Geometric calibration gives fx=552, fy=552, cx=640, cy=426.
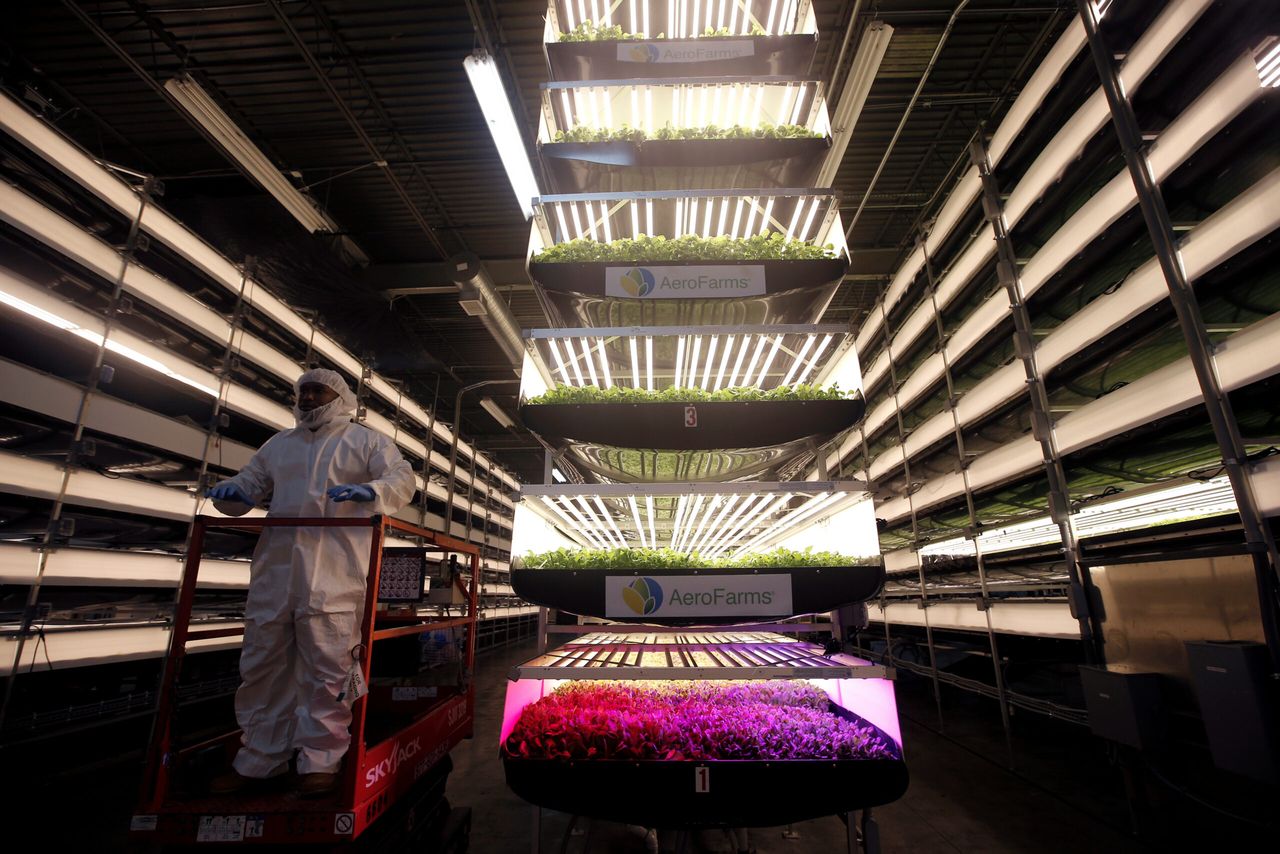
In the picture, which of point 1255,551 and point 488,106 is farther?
point 488,106

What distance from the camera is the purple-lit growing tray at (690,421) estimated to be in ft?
7.75

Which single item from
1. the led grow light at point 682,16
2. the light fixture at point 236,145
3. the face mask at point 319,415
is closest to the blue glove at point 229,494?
the face mask at point 319,415

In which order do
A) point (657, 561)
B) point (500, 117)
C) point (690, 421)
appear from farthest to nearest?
1. point (500, 117)
2. point (690, 421)
3. point (657, 561)

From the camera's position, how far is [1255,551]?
2.29 meters

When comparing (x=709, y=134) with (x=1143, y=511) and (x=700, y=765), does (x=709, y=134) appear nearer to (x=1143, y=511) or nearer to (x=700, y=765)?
(x=700, y=765)

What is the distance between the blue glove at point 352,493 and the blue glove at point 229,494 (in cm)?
48

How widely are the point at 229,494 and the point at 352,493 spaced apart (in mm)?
617

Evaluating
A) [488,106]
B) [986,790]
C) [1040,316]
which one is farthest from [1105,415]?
[488,106]

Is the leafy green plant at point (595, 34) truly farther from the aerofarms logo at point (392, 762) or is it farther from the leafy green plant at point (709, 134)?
the aerofarms logo at point (392, 762)

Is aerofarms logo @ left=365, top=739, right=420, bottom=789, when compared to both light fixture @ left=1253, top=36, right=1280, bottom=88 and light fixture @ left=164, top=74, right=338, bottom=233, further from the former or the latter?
light fixture @ left=164, top=74, right=338, bottom=233

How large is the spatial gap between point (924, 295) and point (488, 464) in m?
10.7

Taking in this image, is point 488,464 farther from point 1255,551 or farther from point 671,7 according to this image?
point 1255,551

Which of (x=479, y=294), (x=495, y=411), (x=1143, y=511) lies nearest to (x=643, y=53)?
(x=1143, y=511)

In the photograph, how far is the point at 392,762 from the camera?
228 cm
